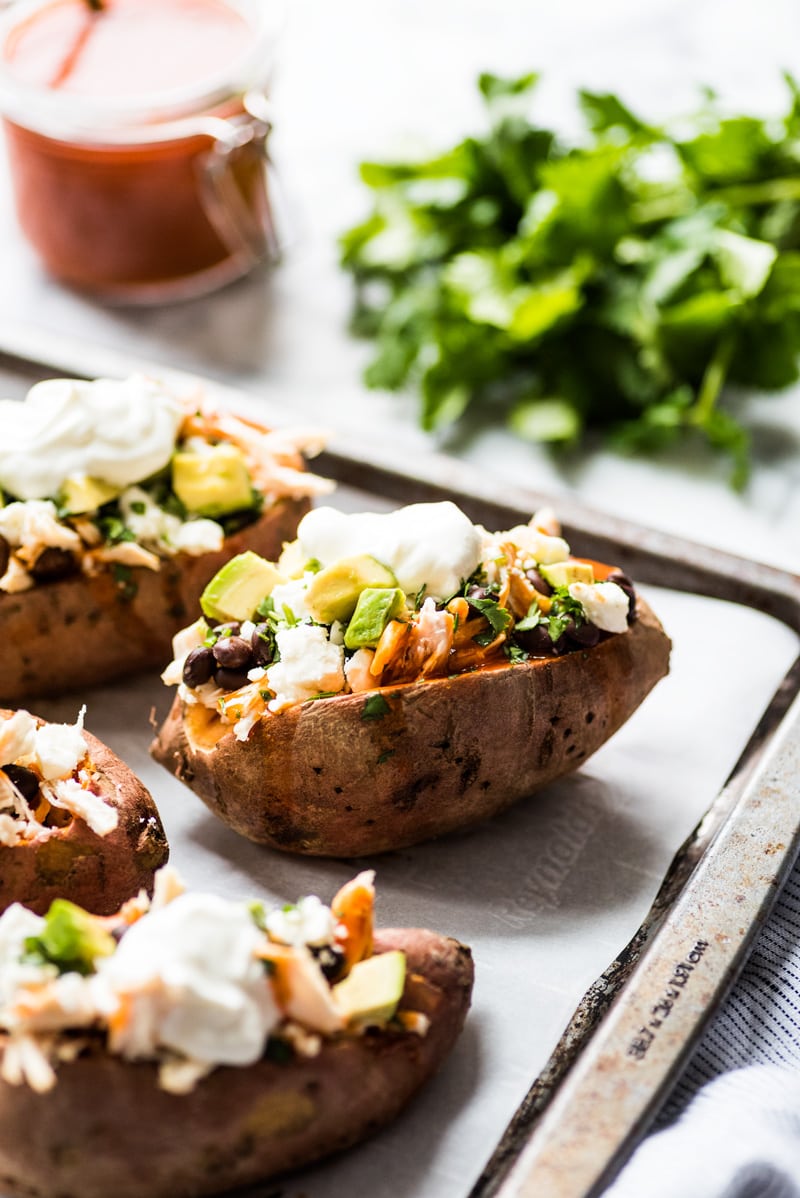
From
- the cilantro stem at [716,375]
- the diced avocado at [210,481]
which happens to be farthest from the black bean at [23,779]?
the cilantro stem at [716,375]

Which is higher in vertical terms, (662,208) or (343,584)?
(662,208)

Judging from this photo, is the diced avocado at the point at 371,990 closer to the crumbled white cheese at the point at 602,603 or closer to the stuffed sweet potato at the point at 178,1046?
the stuffed sweet potato at the point at 178,1046

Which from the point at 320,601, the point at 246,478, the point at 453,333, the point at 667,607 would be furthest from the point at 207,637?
the point at 453,333

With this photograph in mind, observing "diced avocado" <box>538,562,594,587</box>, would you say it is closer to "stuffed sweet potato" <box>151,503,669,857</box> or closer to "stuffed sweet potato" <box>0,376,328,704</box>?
"stuffed sweet potato" <box>151,503,669,857</box>

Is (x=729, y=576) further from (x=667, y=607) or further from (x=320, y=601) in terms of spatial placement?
(x=320, y=601)

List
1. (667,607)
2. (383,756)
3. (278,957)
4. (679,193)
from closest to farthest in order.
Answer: (278,957)
(383,756)
(667,607)
(679,193)

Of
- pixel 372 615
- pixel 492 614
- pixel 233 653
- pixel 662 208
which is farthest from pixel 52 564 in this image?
pixel 662 208

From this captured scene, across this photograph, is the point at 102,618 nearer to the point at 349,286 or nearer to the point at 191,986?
the point at 191,986
